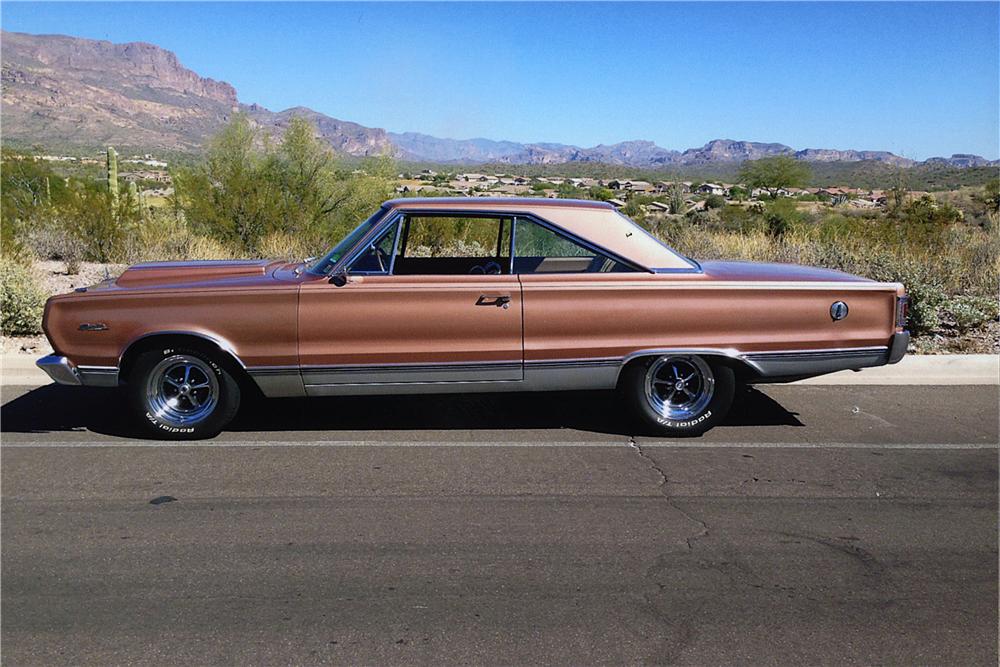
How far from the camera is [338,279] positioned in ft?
21.1

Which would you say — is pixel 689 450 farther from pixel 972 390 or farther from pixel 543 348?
Result: pixel 972 390

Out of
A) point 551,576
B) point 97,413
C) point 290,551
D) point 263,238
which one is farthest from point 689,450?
point 263,238

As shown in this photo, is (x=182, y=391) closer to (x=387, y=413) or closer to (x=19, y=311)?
(x=387, y=413)

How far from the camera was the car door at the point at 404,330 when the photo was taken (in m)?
6.38

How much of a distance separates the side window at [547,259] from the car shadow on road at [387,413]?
48.9 inches

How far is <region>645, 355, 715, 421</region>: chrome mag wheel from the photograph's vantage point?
6.78 m

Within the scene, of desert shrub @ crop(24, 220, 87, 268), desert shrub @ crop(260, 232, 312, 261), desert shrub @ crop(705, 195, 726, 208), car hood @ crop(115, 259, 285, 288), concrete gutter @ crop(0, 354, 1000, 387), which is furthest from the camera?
desert shrub @ crop(705, 195, 726, 208)

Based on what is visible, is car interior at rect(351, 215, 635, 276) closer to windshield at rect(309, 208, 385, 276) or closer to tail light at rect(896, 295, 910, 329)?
windshield at rect(309, 208, 385, 276)

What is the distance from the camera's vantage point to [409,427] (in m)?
7.05

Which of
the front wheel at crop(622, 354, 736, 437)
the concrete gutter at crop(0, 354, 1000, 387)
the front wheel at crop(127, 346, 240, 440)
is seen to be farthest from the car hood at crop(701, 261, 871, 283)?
the front wheel at crop(127, 346, 240, 440)

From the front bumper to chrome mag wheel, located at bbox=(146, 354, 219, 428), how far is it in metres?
0.27

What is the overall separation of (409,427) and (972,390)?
5.41 m

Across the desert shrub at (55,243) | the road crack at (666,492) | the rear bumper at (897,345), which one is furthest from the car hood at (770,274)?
the desert shrub at (55,243)

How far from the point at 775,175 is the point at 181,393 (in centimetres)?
4638
